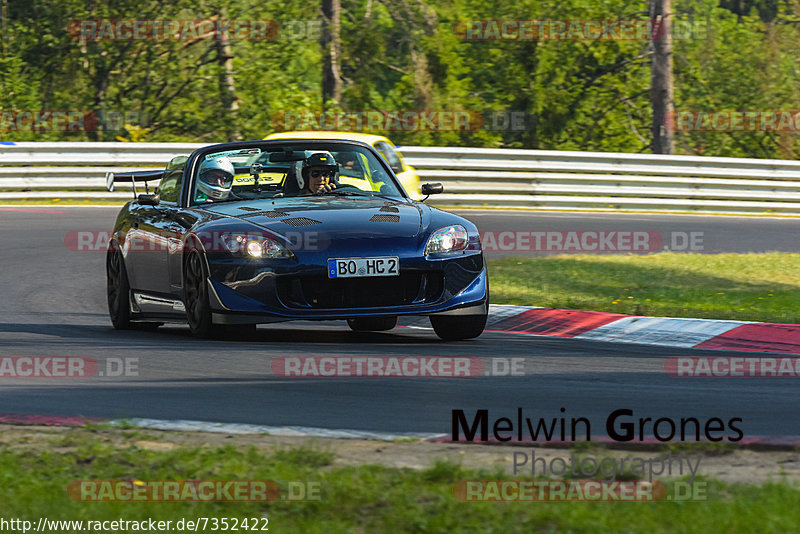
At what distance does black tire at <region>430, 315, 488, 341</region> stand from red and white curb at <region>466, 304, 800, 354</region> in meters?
0.92

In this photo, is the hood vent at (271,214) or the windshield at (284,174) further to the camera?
the windshield at (284,174)

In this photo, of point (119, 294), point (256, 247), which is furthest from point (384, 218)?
point (119, 294)

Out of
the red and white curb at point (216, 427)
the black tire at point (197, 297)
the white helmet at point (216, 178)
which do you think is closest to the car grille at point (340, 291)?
the black tire at point (197, 297)

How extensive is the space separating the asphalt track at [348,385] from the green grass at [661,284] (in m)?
1.70

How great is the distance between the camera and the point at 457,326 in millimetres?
8531

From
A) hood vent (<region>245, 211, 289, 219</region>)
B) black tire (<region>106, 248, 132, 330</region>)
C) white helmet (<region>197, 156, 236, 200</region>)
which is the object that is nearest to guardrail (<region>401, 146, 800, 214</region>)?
black tire (<region>106, 248, 132, 330</region>)

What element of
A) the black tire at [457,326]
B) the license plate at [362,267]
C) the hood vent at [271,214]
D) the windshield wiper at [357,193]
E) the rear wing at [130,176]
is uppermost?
the rear wing at [130,176]

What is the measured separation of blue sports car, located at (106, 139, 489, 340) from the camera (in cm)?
777

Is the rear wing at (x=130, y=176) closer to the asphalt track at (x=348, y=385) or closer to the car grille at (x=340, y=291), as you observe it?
the asphalt track at (x=348, y=385)

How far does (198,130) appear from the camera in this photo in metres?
28.1

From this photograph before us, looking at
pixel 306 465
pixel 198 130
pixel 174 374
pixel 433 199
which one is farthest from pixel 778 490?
pixel 198 130

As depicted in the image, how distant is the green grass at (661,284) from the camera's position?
10.5 metres

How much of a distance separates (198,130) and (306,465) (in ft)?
78.9

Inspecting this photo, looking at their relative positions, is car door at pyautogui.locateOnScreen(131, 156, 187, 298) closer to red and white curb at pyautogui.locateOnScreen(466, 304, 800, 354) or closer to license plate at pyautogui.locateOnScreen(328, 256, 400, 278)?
license plate at pyautogui.locateOnScreen(328, 256, 400, 278)
